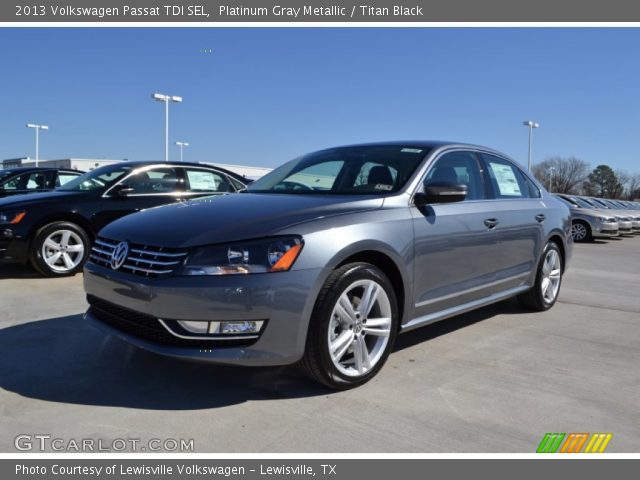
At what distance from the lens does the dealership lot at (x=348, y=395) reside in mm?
2678

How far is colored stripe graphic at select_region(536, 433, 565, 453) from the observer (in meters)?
2.62

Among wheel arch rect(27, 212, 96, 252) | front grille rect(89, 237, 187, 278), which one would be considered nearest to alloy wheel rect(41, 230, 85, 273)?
wheel arch rect(27, 212, 96, 252)

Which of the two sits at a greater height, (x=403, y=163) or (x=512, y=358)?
(x=403, y=163)

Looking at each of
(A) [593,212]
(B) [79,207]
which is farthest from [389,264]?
(A) [593,212]

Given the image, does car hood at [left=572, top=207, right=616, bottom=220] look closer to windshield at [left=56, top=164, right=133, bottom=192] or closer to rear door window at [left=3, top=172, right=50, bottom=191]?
windshield at [left=56, top=164, right=133, bottom=192]

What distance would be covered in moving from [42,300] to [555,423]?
15.6 ft

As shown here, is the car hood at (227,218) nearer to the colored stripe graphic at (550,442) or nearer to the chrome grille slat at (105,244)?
the chrome grille slat at (105,244)

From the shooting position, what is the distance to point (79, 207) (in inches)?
270

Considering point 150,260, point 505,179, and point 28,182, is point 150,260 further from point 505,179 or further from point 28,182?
point 28,182

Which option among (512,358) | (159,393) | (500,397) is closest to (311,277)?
(159,393)

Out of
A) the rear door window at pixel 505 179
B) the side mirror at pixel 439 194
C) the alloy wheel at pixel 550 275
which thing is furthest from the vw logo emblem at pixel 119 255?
the alloy wheel at pixel 550 275

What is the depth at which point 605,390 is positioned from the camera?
335 centimetres

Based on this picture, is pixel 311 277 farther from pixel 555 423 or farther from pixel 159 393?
pixel 555 423

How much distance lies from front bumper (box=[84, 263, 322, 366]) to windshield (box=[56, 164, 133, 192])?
181 inches
